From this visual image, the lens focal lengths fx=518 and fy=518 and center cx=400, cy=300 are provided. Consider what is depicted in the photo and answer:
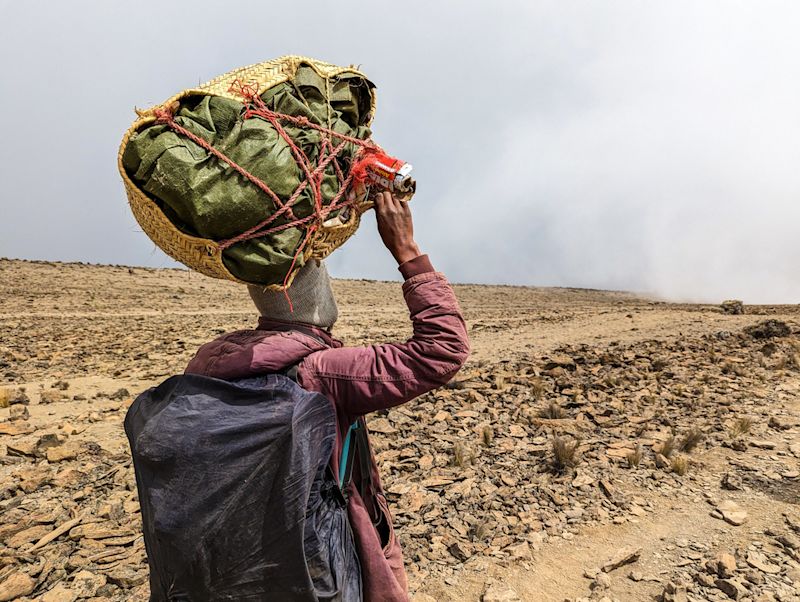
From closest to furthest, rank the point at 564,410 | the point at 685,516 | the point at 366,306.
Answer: the point at 685,516, the point at 564,410, the point at 366,306

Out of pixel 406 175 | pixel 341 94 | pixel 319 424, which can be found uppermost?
pixel 341 94

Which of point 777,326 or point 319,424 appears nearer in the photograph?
point 319,424

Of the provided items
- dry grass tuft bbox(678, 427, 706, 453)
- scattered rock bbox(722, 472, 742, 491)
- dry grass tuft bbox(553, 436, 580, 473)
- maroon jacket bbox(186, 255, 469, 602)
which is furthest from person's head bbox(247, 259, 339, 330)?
dry grass tuft bbox(678, 427, 706, 453)

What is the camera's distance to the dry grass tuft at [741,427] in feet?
17.8

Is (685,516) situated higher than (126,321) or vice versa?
(126,321)

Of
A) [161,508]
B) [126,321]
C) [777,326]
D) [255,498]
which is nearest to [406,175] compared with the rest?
[255,498]

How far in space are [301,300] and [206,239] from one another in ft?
1.45

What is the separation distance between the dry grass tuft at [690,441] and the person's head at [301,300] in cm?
466

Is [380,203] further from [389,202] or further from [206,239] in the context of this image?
[206,239]

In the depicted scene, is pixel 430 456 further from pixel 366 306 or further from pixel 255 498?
pixel 366 306

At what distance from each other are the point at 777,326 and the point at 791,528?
7.83 meters

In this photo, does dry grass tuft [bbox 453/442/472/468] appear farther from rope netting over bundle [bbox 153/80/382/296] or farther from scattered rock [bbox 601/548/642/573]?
rope netting over bundle [bbox 153/80/382/296]

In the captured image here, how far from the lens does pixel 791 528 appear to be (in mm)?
3844

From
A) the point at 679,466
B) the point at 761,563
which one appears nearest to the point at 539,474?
the point at 679,466
